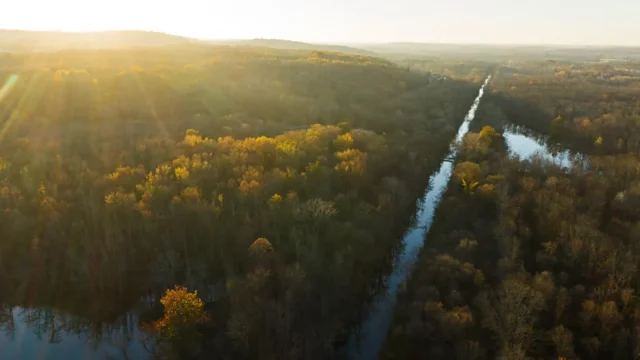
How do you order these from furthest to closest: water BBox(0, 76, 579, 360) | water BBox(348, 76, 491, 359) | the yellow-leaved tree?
water BBox(348, 76, 491, 359) < water BBox(0, 76, 579, 360) < the yellow-leaved tree

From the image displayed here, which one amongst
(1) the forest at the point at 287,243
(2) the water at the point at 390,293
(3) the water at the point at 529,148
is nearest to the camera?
(1) the forest at the point at 287,243

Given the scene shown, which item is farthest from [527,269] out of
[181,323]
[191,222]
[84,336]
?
[84,336]

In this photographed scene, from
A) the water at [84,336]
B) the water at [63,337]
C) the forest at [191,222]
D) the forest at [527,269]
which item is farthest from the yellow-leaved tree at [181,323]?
the forest at [527,269]

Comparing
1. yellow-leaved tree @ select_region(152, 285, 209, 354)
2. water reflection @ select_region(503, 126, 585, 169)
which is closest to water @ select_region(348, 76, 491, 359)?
yellow-leaved tree @ select_region(152, 285, 209, 354)

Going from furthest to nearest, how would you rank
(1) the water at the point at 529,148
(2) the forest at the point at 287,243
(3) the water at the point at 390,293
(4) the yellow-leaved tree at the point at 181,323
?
(1) the water at the point at 529,148, (3) the water at the point at 390,293, (2) the forest at the point at 287,243, (4) the yellow-leaved tree at the point at 181,323

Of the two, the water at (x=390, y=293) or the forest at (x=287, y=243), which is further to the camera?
the water at (x=390, y=293)

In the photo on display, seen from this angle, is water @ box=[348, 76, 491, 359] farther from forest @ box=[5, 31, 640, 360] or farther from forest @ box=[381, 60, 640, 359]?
forest @ box=[381, 60, 640, 359]

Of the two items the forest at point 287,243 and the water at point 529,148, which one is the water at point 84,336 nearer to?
the forest at point 287,243
